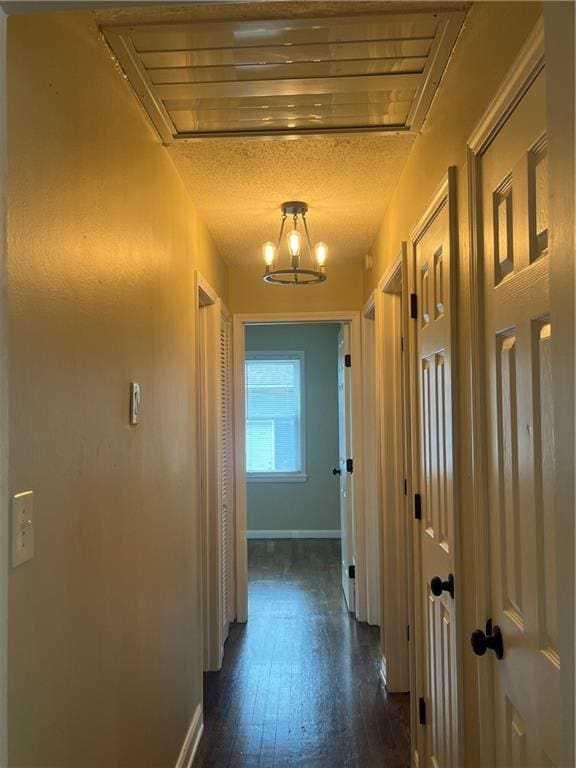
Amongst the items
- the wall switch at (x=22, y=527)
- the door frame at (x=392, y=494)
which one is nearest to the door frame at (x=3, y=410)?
the wall switch at (x=22, y=527)

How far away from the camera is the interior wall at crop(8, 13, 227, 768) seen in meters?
1.04

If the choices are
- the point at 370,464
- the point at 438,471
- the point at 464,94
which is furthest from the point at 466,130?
the point at 370,464

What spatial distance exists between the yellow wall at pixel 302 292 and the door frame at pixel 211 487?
2.16ft

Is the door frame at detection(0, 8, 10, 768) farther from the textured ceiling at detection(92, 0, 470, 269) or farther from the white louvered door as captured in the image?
the white louvered door

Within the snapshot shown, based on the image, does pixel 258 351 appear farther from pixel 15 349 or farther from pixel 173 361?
pixel 15 349

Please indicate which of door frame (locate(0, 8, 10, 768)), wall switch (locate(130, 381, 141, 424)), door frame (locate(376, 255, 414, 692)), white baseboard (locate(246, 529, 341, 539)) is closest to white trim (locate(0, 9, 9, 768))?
door frame (locate(0, 8, 10, 768))

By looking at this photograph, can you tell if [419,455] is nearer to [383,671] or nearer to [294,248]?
[294,248]

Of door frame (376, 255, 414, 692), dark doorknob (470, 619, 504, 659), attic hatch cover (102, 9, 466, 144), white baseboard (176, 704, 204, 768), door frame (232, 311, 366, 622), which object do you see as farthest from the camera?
door frame (232, 311, 366, 622)

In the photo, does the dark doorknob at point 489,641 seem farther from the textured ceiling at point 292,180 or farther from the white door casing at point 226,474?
the white door casing at point 226,474

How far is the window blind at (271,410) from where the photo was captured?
6.63 meters

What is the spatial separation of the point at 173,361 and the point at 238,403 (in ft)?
5.85

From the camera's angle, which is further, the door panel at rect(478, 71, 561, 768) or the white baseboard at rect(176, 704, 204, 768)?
the white baseboard at rect(176, 704, 204, 768)

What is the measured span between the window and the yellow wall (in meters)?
2.58

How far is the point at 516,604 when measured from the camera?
1.19 metres
